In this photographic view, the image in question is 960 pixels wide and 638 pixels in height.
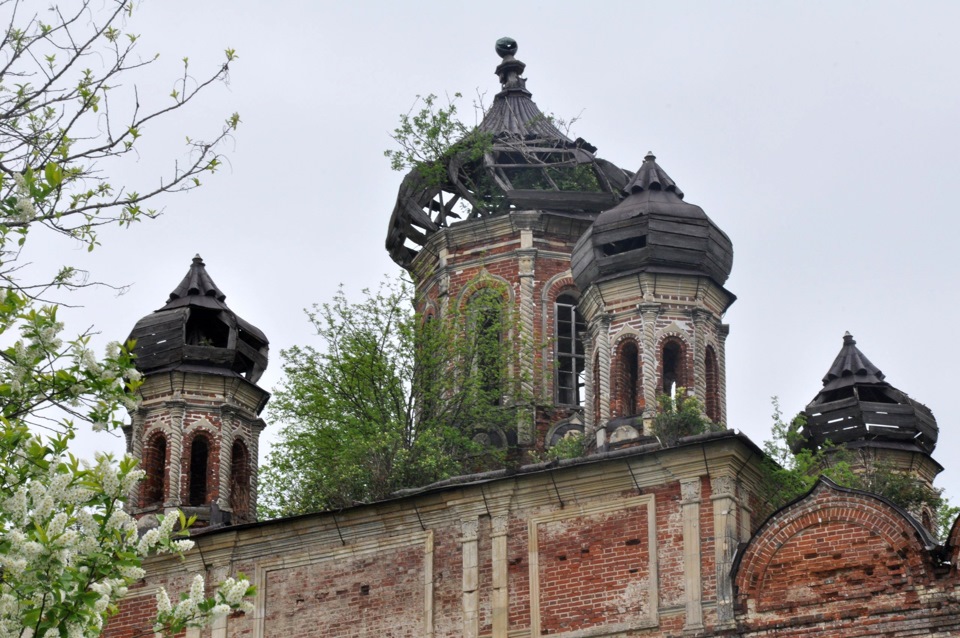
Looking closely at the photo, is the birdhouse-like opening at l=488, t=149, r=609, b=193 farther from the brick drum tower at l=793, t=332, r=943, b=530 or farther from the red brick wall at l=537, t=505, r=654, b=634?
the red brick wall at l=537, t=505, r=654, b=634

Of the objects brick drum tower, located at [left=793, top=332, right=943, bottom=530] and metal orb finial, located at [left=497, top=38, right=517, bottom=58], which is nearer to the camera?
brick drum tower, located at [left=793, top=332, right=943, bottom=530]

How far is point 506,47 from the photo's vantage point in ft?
123

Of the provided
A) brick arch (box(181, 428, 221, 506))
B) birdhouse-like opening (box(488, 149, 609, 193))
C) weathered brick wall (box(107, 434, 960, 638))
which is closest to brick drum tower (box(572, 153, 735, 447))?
weathered brick wall (box(107, 434, 960, 638))

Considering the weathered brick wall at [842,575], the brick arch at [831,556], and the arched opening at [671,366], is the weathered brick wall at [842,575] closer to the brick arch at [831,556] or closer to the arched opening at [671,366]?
the brick arch at [831,556]

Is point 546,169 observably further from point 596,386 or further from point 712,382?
point 712,382

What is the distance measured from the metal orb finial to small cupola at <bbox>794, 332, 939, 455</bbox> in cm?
1023

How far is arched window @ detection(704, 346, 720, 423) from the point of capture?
Result: 28.0 metres

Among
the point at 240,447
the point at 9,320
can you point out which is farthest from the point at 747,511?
the point at 9,320

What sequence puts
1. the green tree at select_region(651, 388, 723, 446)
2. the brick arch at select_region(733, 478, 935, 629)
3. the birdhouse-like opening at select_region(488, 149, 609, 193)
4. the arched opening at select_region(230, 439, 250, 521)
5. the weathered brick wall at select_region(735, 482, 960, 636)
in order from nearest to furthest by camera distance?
the weathered brick wall at select_region(735, 482, 960, 636), the brick arch at select_region(733, 478, 935, 629), the green tree at select_region(651, 388, 723, 446), the arched opening at select_region(230, 439, 250, 521), the birdhouse-like opening at select_region(488, 149, 609, 193)

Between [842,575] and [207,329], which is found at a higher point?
[207,329]

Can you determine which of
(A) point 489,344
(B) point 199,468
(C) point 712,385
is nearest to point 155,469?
(B) point 199,468

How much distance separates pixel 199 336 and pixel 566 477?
936 cm

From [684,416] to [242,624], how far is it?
6.81 meters

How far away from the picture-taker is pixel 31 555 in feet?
37.7
